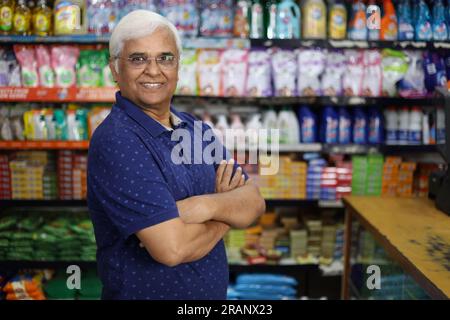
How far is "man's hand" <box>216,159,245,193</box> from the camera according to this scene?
181 cm

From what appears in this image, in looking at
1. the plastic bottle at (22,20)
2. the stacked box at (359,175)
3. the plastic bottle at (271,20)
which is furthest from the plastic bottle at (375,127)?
the plastic bottle at (22,20)

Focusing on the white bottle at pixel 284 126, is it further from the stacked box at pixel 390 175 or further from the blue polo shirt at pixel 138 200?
the blue polo shirt at pixel 138 200

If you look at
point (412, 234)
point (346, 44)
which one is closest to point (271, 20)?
point (346, 44)

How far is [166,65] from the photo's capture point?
166 centimetres

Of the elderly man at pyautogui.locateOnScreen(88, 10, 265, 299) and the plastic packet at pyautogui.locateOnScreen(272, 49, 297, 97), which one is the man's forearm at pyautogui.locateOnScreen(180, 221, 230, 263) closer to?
the elderly man at pyautogui.locateOnScreen(88, 10, 265, 299)

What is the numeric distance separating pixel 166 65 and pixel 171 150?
0.27 m

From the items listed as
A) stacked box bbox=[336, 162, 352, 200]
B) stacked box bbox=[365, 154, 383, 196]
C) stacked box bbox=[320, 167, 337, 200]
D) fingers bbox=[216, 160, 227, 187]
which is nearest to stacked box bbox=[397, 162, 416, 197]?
stacked box bbox=[365, 154, 383, 196]

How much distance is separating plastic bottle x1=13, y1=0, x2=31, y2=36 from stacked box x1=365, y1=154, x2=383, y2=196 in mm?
2572

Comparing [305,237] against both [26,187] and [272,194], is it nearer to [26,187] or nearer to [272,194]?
[272,194]

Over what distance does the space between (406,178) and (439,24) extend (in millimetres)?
1108

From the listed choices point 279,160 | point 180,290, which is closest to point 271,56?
point 279,160

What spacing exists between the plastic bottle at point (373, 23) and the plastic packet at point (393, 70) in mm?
194

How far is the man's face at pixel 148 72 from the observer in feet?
5.24

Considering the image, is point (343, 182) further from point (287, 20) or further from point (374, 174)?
point (287, 20)
